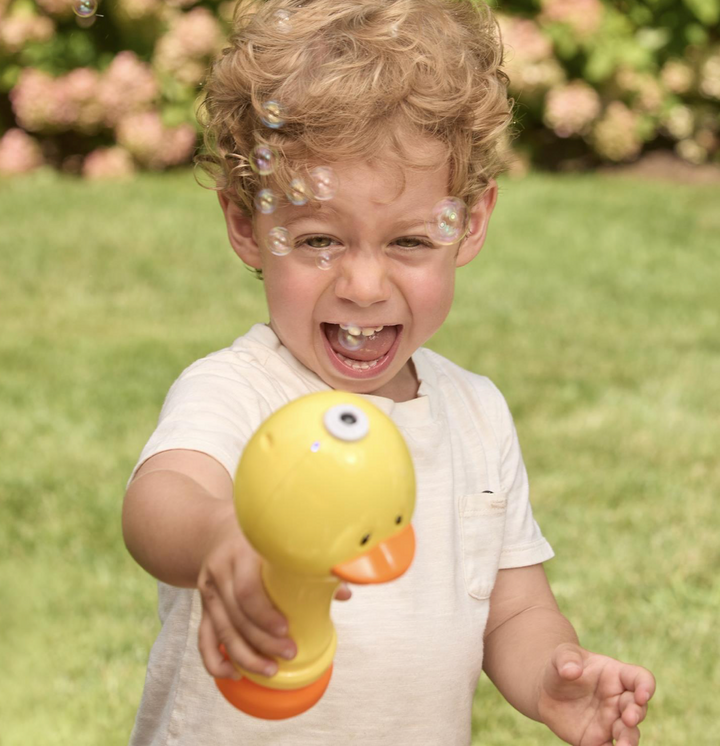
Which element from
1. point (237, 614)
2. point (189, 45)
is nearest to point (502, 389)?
point (237, 614)

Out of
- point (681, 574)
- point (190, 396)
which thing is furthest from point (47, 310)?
point (190, 396)

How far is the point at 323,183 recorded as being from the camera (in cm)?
146

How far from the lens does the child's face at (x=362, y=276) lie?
1484 mm

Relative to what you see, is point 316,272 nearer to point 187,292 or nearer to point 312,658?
point 312,658

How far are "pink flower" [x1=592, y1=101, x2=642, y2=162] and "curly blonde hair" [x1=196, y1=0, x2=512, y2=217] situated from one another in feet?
16.7

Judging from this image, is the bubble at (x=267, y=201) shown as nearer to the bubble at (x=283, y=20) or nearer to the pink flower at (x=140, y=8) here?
the bubble at (x=283, y=20)

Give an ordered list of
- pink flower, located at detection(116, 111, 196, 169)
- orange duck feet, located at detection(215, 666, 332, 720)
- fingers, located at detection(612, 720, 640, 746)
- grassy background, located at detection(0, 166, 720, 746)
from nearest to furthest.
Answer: orange duck feet, located at detection(215, 666, 332, 720), fingers, located at detection(612, 720, 640, 746), grassy background, located at detection(0, 166, 720, 746), pink flower, located at detection(116, 111, 196, 169)

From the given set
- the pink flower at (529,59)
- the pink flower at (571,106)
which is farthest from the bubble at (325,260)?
the pink flower at (571,106)

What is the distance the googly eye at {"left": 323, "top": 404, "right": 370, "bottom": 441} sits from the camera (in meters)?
0.98

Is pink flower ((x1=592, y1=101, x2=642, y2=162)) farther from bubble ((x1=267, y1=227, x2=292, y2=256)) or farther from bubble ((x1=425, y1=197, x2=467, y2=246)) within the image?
bubble ((x1=267, y1=227, x2=292, y2=256))

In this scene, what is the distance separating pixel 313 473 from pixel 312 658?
0.87 ft

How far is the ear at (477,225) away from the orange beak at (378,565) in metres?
0.83

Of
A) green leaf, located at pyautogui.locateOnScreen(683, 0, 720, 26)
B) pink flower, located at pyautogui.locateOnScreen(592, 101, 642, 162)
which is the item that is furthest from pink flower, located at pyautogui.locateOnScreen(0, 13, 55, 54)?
green leaf, located at pyautogui.locateOnScreen(683, 0, 720, 26)

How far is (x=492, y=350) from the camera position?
14.2ft
